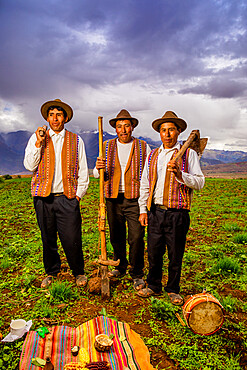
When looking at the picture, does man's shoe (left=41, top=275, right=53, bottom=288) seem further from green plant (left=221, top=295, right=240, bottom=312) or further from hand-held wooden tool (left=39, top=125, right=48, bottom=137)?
green plant (left=221, top=295, right=240, bottom=312)

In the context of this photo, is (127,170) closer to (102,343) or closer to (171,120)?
(171,120)

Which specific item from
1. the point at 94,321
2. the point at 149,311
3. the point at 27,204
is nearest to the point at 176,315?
the point at 149,311

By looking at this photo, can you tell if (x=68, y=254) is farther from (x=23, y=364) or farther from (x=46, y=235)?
(x=23, y=364)

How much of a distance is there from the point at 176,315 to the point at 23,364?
227 cm

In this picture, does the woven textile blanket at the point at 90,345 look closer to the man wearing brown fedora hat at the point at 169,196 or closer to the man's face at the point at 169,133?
the man wearing brown fedora hat at the point at 169,196

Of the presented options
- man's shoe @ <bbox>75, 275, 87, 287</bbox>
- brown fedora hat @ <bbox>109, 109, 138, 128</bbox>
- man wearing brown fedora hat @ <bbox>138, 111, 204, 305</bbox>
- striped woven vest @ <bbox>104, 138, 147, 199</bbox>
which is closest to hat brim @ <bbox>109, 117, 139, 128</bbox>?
brown fedora hat @ <bbox>109, 109, 138, 128</bbox>

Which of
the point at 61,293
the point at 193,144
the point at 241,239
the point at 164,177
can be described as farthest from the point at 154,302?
the point at 241,239

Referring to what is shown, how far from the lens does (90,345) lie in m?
3.27

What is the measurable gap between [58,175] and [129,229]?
5.65 ft

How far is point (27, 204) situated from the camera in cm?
1328

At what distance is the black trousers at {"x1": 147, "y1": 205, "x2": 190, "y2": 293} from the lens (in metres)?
4.09

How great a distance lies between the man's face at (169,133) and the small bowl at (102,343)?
9.90 feet

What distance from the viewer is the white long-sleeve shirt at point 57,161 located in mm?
4363

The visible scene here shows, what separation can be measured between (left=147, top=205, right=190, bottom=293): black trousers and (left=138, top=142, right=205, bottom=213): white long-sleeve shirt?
24cm
